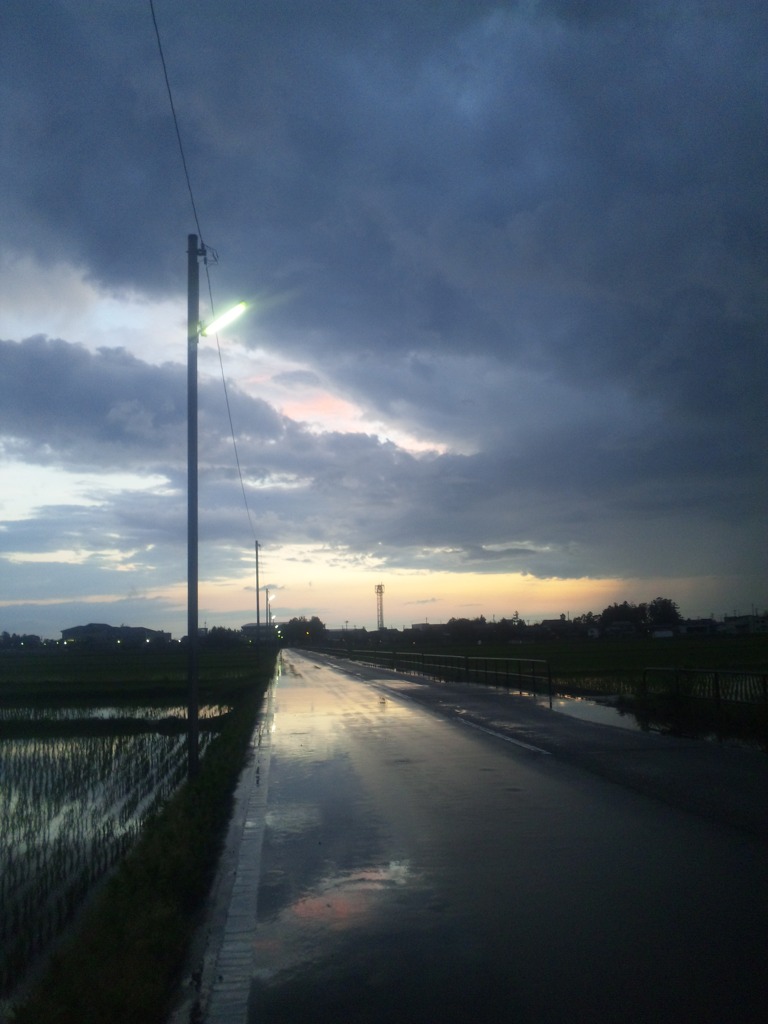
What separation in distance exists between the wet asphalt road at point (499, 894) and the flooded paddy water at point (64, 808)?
1503mm

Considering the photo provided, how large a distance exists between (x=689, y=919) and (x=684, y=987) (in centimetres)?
131

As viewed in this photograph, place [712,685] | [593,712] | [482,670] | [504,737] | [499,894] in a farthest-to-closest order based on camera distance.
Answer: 1. [482,670]
2. [593,712]
3. [712,685]
4. [504,737]
5. [499,894]

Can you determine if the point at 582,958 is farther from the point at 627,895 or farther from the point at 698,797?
the point at 698,797

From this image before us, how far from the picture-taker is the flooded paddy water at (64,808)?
802 centimetres

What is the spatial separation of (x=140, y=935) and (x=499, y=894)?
2.77 metres

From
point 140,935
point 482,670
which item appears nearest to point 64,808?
point 140,935

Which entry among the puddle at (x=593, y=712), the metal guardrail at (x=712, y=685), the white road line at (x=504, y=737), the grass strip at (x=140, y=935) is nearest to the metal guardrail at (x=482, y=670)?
the puddle at (x=593, y=712)

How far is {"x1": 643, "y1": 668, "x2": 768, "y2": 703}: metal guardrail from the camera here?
18125 mm

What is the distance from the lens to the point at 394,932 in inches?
265

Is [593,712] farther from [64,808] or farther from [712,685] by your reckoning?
[64,808]

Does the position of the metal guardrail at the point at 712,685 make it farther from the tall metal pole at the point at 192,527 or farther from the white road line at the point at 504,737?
the tall metal pole at the point at 192,527

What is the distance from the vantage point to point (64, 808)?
537 inches

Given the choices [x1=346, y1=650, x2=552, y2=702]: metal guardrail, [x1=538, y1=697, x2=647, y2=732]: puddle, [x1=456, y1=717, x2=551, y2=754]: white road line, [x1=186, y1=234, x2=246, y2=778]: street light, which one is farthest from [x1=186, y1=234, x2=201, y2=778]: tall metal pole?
[x1=346, y1=650, x2=552, y2=702]: metal guardrail

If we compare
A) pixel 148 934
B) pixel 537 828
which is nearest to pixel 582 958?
pixel 148 934
